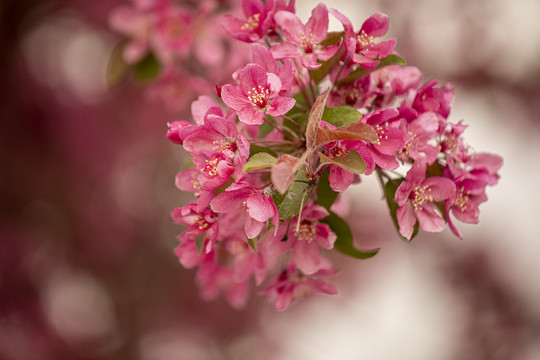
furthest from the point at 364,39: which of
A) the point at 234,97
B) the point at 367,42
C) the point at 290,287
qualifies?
the point at 290,287

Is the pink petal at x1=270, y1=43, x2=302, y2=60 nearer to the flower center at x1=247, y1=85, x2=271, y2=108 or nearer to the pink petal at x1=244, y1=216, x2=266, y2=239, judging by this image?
the flower center at x1=247, y1=85, x2=271, y2=108

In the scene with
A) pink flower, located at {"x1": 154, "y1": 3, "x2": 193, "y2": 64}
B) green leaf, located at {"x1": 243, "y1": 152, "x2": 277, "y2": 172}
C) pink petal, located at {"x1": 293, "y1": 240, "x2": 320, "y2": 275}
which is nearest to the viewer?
green leaf, located at {"x1": 243, "y1": 152, "x2": 277, "y2": 172}

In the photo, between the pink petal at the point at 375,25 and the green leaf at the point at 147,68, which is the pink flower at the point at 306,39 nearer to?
the pink petal at the point at 375,25

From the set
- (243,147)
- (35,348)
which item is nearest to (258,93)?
(243,147)

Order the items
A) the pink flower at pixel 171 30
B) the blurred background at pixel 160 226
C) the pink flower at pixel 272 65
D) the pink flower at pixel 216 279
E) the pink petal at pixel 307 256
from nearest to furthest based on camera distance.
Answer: the pink flower at pixel 272 65 < the pink petal at pixel 307 256 < the pink flower at pixel 216 279 < the pink flower at pixel 171 30 < the blurred background at pixel 160 226

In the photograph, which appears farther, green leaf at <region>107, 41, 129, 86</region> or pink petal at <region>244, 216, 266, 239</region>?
green leaf at <region>107, 41, 129, 86</region>

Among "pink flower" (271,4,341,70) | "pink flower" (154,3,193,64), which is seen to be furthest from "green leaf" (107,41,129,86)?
"pink flower" (271,4,341,70)

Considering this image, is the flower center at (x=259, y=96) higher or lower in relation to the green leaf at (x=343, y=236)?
higher

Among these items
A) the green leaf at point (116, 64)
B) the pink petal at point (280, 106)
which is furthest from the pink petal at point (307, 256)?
the green leaf at point (116, 64)
